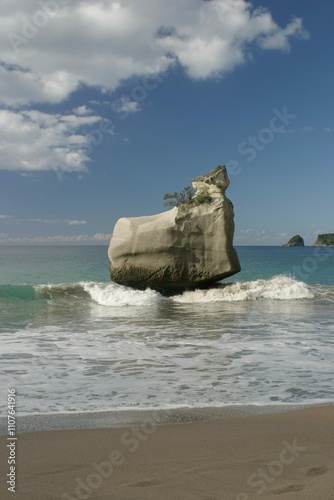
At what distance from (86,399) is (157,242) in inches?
522

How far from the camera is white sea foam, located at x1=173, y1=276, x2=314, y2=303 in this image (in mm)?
19656

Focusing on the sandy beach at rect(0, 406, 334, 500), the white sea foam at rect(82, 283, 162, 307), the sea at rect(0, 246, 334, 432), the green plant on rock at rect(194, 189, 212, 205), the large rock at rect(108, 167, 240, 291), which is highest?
the green plant on rock at rect(194, 189, 212, 205)

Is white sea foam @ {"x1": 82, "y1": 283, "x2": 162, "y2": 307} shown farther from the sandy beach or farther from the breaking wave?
the sandy beach

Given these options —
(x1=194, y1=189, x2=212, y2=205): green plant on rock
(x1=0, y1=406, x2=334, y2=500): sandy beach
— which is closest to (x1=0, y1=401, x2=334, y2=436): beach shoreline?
(x1=0, y1=406, x2=334, y2=500): sandy beach

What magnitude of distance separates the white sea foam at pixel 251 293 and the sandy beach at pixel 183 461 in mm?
14328

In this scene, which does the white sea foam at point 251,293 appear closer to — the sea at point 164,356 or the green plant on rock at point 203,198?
the sea at point 164,356

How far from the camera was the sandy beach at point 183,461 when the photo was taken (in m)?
3.53

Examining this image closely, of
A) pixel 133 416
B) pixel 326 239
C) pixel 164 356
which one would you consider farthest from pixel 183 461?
pixel 326 239

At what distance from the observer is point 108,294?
2036 cm

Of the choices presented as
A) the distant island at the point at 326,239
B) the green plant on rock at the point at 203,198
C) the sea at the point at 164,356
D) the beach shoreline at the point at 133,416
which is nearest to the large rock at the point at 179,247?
the green plant on rock at the point at 203,198

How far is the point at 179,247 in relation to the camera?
19312 millimetres

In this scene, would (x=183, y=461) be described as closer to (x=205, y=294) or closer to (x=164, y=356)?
(x=164, y=356)

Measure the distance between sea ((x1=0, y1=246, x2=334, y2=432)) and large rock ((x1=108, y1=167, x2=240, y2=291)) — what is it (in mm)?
1485

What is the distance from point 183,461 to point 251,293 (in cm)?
1651
